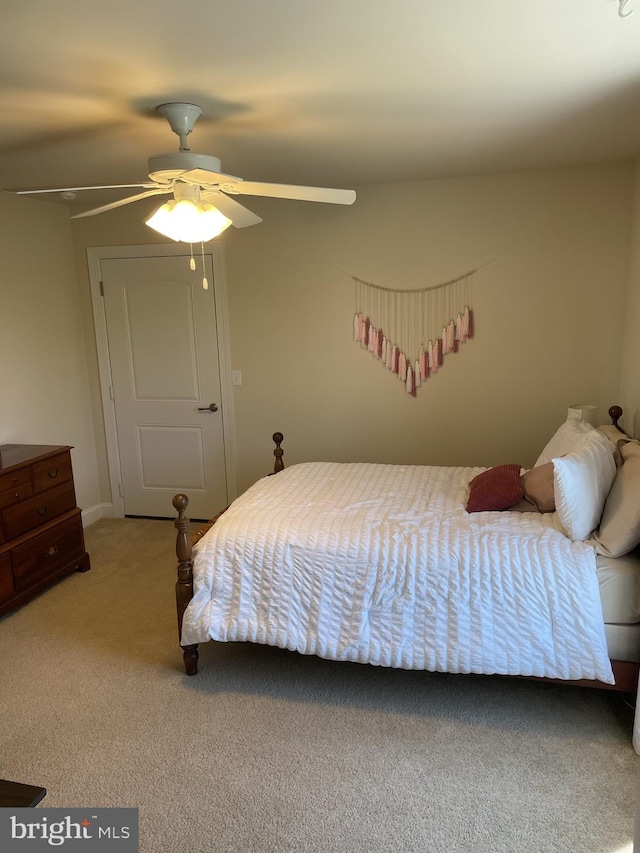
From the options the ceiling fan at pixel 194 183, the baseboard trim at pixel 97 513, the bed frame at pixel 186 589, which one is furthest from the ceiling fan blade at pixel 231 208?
the baseboard trim at pixel 97 513

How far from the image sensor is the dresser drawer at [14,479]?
3184 mm

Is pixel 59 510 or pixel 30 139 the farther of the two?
pixel 59 510

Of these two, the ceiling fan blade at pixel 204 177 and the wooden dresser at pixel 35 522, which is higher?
the ceiling fan blade at pixel 204 177

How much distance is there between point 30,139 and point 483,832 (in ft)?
10.9

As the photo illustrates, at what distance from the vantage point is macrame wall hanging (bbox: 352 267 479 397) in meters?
3.88

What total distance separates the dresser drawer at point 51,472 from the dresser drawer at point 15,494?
0.06 metres

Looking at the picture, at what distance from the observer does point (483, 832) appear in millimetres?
1842

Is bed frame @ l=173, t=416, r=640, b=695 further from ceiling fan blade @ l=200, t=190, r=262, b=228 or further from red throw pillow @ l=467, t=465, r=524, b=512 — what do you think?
ceiling fan blade @ l=200, t=190, r=262, b=228

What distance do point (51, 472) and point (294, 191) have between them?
2.28 meters

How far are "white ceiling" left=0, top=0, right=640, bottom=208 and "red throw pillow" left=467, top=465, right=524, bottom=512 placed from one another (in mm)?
1627

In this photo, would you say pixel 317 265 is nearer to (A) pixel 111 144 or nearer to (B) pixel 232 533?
(A) pixel 111 144

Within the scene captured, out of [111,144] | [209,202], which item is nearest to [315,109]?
[209,202]

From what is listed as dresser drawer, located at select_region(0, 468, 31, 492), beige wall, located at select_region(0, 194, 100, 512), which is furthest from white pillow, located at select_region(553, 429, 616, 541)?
beige wall, located at select_region(0, 194, 100, 512)

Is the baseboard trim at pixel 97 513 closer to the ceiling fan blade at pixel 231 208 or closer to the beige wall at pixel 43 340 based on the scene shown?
the beige wall at pixel 43 340
